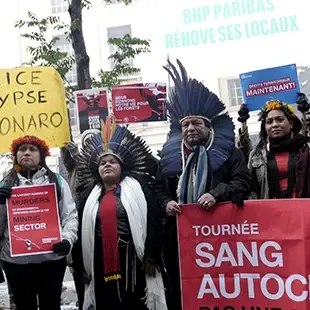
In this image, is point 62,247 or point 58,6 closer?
point 62,247

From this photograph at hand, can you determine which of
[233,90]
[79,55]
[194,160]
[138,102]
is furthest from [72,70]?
[233,90]

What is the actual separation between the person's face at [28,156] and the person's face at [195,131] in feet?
3.46

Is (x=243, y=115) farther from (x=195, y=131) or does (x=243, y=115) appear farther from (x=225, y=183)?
(x=225, y=183)

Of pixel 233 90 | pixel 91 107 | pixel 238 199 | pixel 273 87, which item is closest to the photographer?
pixel 238 199

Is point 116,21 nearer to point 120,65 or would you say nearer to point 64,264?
point 120,65

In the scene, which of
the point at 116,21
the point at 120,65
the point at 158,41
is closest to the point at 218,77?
the point at 158,41

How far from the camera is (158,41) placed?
19.8 metres

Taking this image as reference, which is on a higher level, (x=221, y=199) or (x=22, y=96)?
(x=22, y=96)

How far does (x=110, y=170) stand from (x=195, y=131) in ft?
2.15

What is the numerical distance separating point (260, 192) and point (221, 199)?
330 millimetres

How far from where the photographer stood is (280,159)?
3725mm

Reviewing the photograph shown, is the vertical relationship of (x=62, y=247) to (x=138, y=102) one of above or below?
below

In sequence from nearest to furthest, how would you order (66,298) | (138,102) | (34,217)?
(34,217) → (138,102) → (66,298)

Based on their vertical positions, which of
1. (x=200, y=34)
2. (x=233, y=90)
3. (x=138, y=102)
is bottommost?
(x=138, y=102)
